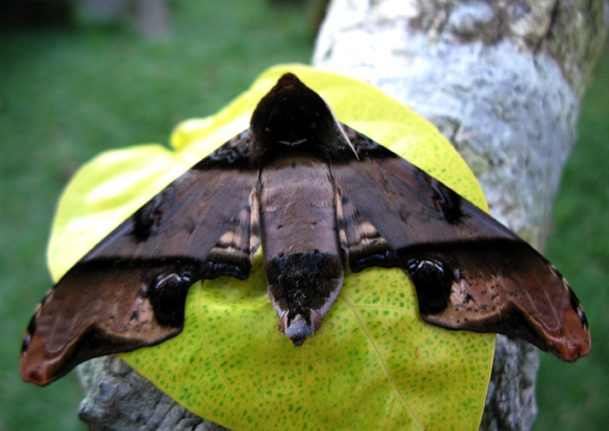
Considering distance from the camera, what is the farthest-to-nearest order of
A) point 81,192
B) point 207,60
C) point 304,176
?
1. point 207,60
2. point 81,192
3. point 304,176

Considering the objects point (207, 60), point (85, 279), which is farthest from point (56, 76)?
point (85, 279)

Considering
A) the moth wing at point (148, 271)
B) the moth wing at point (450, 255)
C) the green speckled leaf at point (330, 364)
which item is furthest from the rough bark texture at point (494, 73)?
the moth wing at point (148, 271)

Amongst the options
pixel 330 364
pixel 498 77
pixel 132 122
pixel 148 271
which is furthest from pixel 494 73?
pixel 132 122

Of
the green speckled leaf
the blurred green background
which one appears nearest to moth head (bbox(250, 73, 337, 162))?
the green speckled leaf

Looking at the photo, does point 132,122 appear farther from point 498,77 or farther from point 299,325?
point 299,325

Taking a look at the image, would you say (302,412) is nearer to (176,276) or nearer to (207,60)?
(176,276)

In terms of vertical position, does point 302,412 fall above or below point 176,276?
below

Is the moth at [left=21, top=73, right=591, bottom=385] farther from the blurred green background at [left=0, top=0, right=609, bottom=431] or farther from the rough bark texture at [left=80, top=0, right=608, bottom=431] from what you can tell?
the blurred green background at [left=0, top=0, right=609, bottom=431]

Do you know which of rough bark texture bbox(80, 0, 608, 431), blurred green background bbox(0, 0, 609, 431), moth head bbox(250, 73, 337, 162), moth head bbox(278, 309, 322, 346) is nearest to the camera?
moth head bbox(278, 309, 322, 346)

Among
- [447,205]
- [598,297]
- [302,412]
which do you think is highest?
[447,205]
